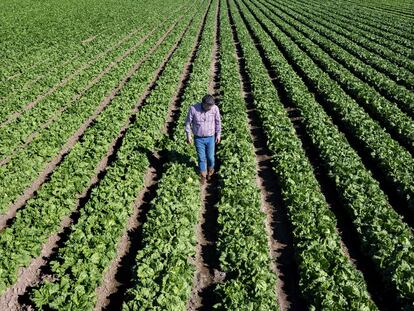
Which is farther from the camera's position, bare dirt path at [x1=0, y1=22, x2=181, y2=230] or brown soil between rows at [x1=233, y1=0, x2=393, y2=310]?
bare dirt path at [x1=0, y1=22, x2=181, y2=230]

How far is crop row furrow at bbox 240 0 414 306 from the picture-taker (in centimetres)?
810

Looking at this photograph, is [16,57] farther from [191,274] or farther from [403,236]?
[403,236]

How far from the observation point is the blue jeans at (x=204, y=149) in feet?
38.1

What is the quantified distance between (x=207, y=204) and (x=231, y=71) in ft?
45.8

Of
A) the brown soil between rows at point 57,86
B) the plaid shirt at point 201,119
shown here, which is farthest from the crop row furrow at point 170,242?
the brown soil between rows at point 57,86

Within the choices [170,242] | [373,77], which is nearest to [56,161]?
[170,242]

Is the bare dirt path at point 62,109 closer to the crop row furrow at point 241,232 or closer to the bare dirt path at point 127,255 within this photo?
the bare dirt path at point 127,255

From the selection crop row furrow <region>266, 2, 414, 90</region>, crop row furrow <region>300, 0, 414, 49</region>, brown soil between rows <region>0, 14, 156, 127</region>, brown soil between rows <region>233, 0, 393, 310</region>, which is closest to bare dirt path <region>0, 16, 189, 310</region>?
brown soil between rows <region>233, 0, 393, 310</region>

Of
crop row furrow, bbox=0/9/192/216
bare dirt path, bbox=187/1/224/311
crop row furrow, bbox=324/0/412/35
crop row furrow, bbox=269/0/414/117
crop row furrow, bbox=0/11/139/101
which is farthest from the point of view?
crop row furrow, bbox=324/0/412/35

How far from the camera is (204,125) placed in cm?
1127

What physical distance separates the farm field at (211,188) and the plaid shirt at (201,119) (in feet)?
5.06

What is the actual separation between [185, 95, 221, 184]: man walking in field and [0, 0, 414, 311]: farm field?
832 millimetres

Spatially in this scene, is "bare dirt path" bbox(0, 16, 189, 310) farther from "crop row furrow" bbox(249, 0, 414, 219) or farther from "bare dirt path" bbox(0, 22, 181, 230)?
"crop row furrow" bbox(249, 0, 414, 219)

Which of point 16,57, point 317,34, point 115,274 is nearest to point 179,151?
point 115,274
